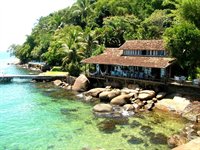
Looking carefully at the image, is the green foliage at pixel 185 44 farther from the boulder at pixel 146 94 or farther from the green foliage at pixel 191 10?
the boulder at pixel 146 94

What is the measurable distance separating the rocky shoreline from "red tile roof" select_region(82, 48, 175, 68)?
3303mm

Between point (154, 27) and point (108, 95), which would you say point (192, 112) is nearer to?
point (108, 95)

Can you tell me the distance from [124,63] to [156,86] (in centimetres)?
604

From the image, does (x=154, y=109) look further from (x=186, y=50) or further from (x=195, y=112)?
(x=186, y=50)

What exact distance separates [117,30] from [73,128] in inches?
1451

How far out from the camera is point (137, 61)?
43938 millimetres

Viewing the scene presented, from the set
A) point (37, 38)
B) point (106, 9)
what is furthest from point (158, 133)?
point (37, 38)

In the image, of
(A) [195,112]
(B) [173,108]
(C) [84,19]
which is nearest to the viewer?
(A) [195,112]

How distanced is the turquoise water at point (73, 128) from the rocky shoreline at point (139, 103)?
1228 mm

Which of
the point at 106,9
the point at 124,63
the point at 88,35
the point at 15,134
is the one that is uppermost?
the point at 106,9

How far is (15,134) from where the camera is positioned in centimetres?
2991

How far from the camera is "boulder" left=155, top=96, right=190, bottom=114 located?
35.4 meters

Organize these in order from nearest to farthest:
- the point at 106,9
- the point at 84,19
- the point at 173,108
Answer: the point at 173,108, the point at 106,9, the point at 84,19

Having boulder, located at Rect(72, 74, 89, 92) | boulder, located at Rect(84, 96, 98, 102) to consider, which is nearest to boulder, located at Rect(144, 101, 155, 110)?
boulder, located at Rect(84, 96, 98, 102)
